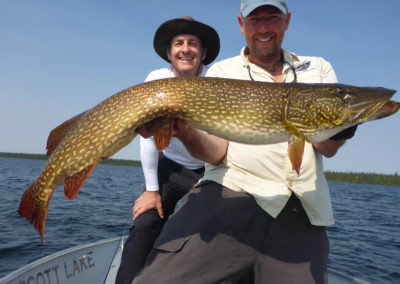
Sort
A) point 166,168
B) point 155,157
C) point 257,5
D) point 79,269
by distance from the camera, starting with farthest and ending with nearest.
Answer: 1. point 79,269
2. point 166,168
3. point 155,157
4. point 257,5

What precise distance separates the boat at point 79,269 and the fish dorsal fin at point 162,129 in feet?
7.92

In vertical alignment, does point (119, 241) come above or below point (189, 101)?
below

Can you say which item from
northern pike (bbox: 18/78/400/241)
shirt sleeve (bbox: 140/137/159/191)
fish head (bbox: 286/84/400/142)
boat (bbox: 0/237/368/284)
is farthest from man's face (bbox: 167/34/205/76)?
boat (bbox: 0/237/368/284)

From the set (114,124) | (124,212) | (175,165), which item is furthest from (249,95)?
(124,212)

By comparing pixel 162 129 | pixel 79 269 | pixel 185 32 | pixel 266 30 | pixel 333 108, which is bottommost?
pixel 79 269

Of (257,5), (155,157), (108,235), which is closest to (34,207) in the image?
(155,157)

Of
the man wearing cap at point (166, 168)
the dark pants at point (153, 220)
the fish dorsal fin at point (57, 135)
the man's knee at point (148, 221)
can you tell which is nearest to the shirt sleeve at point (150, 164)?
the man wearing cap at point (166, 168)

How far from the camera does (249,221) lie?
8.29 ft

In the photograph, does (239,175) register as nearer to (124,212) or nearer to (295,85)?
(295,85)

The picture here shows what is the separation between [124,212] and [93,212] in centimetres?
115

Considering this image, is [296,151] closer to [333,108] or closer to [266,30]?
[333,108]

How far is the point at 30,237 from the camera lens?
326 inches

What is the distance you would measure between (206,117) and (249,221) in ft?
2.95

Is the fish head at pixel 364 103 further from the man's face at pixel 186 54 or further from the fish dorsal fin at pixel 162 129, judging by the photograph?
the man's face at pixel 186 54
